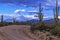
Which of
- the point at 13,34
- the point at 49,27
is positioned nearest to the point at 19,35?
the point at 13,34

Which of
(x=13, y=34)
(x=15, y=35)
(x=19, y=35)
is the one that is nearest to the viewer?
(x=15, y=35)

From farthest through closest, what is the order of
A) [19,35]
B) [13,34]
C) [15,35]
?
[13,34], [19,35], [15,35]

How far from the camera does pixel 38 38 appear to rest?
26781 mm

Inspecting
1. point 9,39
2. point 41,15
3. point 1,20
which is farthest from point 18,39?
point 1,20

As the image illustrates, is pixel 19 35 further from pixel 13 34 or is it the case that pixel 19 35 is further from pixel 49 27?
pixel 49 27

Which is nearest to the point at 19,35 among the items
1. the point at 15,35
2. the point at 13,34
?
the point at 15,35

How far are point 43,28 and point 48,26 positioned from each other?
0.92 metres

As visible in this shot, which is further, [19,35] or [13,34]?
[13,34]

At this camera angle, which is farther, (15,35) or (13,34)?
(13,34)

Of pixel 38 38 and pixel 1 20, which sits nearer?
pixel 38 38

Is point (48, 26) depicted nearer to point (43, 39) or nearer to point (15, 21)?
point (43, 39)

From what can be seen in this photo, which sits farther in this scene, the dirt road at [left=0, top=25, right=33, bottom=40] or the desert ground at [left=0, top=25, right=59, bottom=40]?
the dirt road at [left=0, top=25, right=33, bottom=40]

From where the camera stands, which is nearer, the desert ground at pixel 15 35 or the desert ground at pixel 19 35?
the desert ground at pixel 19 35

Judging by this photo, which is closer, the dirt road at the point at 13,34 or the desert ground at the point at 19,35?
the desert ground at the point at 19,35
